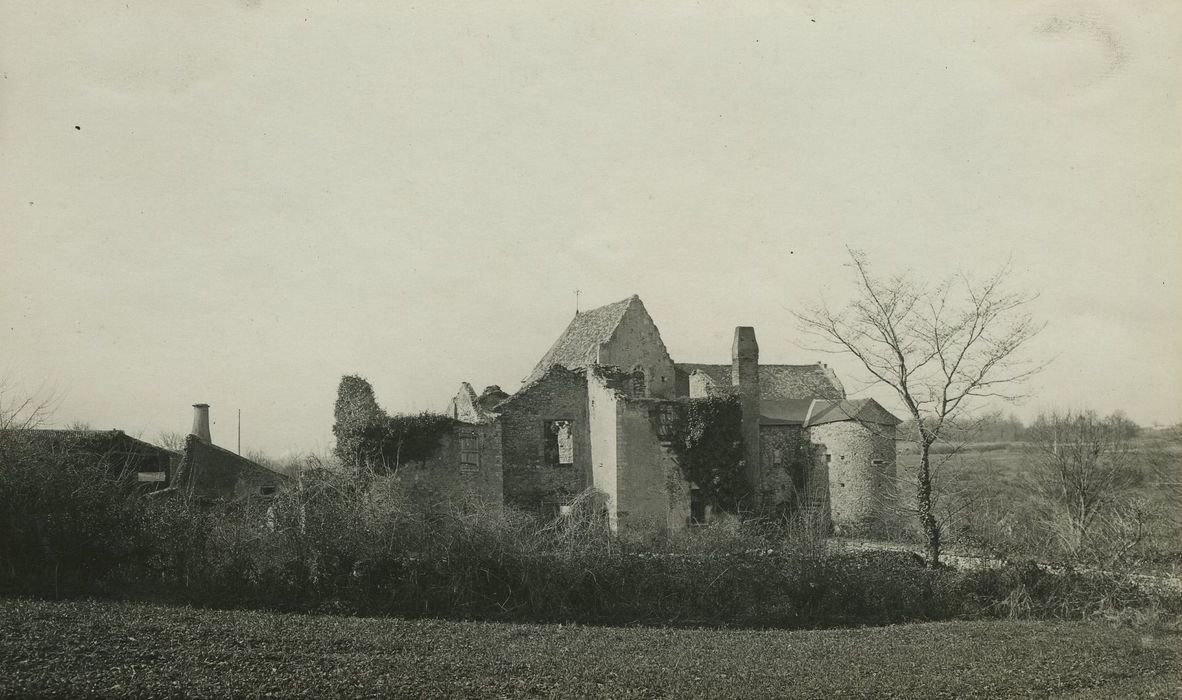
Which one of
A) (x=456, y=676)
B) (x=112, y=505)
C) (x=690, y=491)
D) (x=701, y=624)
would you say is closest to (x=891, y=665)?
(x=701, y=624)

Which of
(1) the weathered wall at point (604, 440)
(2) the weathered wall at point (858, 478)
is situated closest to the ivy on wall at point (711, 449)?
(1) the weathered wall at point (604, 440)

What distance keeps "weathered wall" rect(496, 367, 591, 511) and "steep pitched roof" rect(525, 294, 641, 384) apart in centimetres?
114

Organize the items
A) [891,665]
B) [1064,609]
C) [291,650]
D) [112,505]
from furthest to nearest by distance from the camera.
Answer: [1064,609] < [112,505] < [891,665] < [291,650]

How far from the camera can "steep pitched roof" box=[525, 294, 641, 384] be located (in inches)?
1197

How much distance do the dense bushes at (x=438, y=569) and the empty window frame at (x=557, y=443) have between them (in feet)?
23.1

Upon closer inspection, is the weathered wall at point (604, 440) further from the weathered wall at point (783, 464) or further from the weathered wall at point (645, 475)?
the weathered wall at point (783, 464)

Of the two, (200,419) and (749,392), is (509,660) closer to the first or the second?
(749,392)

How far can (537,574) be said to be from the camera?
741 inches

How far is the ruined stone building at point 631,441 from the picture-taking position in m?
26.9

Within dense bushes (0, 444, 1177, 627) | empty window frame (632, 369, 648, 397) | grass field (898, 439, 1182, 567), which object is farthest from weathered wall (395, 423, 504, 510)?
grass field (898, 439, 1182, 567)

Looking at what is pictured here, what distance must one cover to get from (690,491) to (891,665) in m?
14.3

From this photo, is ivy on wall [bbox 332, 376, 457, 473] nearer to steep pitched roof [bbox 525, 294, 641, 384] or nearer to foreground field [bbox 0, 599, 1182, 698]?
steep pitched roof [bbox 525, 294, 641, 384]

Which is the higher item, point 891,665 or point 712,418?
point 712,418

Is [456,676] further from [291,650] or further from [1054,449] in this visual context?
[1054,449]
